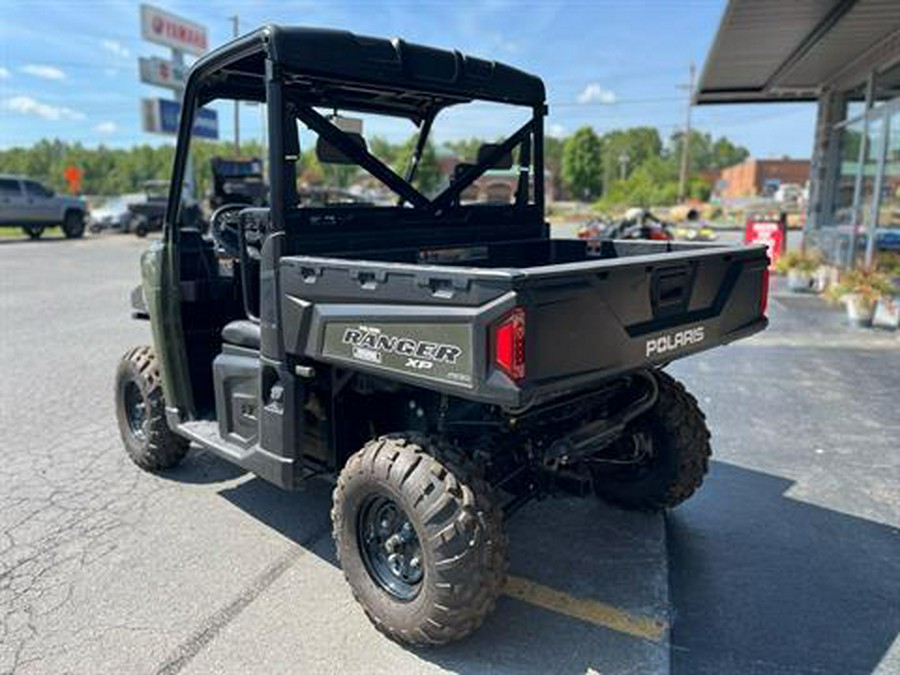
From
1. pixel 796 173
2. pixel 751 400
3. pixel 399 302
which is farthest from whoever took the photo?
pixel 796 173

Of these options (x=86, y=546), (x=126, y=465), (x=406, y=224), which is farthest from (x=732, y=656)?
(x=126, y=465)

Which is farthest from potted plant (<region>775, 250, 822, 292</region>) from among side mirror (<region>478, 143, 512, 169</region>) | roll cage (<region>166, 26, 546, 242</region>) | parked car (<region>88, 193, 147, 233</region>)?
parked car (<region>88, 193, 147, 233</region>)

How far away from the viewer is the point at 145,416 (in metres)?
4.44

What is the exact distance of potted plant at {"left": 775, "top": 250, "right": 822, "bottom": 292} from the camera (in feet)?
40.9

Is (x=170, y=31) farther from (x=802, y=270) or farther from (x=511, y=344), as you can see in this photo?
(x=511, y=344)

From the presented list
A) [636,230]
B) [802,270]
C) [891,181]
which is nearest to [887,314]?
[891,181]

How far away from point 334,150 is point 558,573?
236 centimetres

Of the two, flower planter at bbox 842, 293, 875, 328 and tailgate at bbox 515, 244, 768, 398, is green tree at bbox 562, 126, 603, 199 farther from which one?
tailgate at bbox 515, 244, 768, 398

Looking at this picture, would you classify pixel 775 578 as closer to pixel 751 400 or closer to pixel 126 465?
pixel 751 400

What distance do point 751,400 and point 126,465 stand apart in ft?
16.3

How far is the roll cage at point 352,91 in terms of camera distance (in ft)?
10.0

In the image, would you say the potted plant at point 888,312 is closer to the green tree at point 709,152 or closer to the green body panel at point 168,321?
the green body panel at point 168,321

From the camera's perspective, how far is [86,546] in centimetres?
362

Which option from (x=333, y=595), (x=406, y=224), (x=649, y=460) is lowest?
(x=333, y=595)
